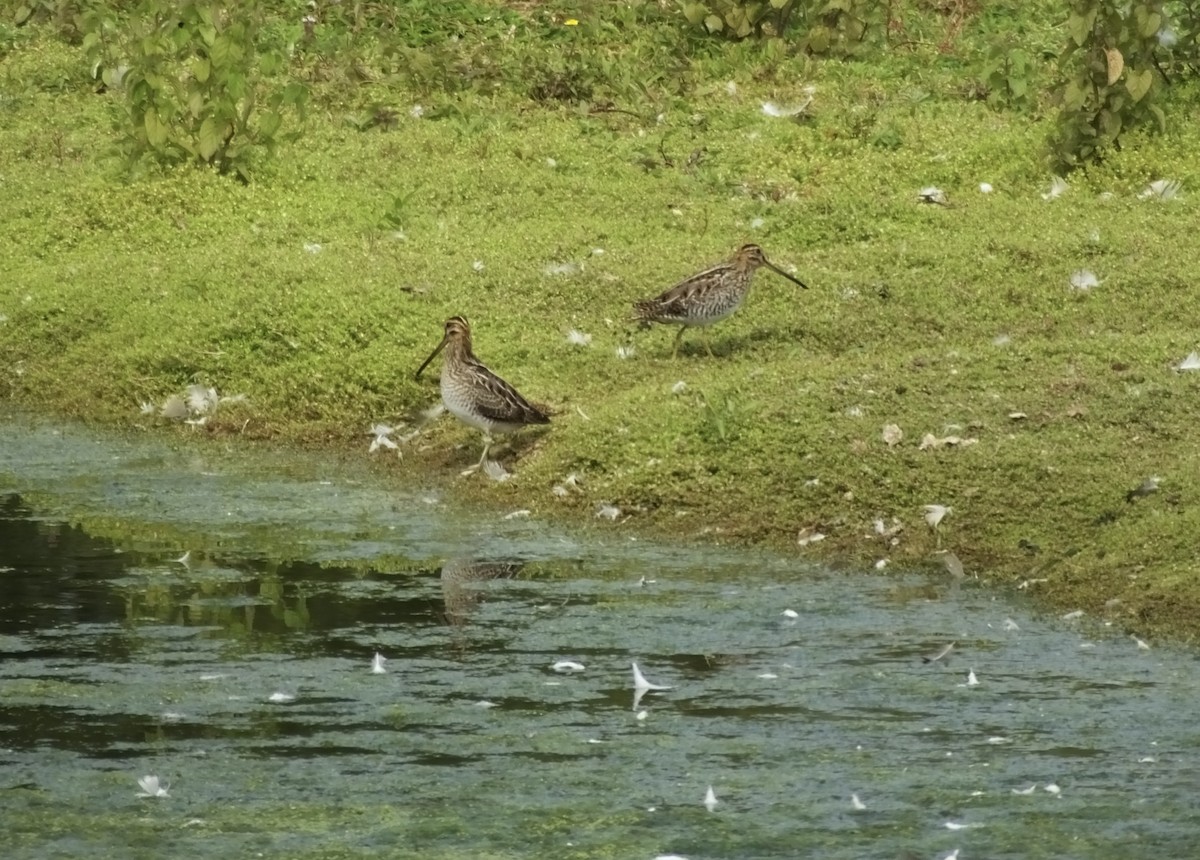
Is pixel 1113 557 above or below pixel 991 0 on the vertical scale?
below

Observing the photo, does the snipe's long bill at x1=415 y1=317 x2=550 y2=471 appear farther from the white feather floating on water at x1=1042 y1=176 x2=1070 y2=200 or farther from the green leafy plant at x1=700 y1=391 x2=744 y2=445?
the white feather floating on water at x1=1042 y1=176 x2=1070 y2=200

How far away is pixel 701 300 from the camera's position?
11.1m

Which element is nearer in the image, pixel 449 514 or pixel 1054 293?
pixel 449 514

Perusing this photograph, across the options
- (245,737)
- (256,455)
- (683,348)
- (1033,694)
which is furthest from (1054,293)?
(245,737)

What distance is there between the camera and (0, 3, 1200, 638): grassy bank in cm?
927

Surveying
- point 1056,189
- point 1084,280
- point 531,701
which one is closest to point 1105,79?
point 1056,189

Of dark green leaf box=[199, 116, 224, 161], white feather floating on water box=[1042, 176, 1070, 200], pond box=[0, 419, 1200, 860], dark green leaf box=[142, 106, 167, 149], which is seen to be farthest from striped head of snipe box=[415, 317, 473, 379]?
white feather floating on water box=[1042, 176, 1070, 200]

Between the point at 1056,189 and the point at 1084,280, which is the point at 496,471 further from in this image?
the point at 1056,189

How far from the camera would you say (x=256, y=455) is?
10.9 m

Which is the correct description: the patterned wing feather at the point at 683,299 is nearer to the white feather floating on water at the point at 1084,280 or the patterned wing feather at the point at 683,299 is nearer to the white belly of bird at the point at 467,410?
the white belly of bird at the point at 467,410

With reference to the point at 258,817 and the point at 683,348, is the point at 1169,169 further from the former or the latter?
the point at 258,817

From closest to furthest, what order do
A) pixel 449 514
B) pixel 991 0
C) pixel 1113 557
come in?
pixel 1113 557 < pixel 449 514 < pixel 991 0

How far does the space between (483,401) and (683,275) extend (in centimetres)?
263

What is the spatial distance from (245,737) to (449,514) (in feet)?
10.2
